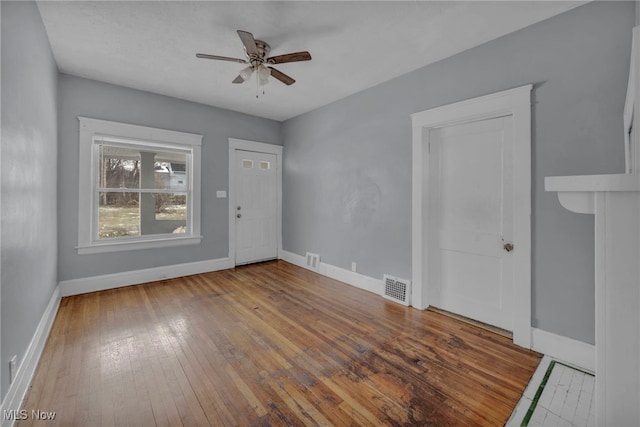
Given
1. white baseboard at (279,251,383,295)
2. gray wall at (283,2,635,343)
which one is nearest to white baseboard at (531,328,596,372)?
gray wall at (283,2,635,343)

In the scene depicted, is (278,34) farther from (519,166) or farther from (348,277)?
(348,277)

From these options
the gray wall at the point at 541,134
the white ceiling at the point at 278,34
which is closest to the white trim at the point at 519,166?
the gray wall at the point at 541,134

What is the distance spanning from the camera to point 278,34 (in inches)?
98.2

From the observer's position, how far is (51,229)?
2900 millimetres

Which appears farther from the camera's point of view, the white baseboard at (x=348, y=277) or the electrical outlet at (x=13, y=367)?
the white baseboard at (x=348, y=277)

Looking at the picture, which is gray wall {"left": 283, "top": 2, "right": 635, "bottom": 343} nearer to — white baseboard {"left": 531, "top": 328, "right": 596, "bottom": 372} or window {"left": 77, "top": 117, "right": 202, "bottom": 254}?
white baseboard {"left": 531, "top": 328, "right": 596, "bottom": 372}

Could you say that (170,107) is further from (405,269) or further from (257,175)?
(405,269)

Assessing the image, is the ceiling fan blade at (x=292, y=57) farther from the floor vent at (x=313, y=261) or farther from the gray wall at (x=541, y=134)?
the floor vent at (x=313, y=261)

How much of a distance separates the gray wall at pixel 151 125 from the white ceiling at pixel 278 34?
30cm

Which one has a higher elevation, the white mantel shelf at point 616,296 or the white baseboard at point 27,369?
the white mantel shelf at point 616,296

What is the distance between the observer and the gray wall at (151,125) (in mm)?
3395

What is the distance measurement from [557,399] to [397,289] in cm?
169

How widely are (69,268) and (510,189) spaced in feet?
16.9

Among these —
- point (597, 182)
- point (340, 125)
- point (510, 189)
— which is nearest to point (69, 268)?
point (340, 125)
